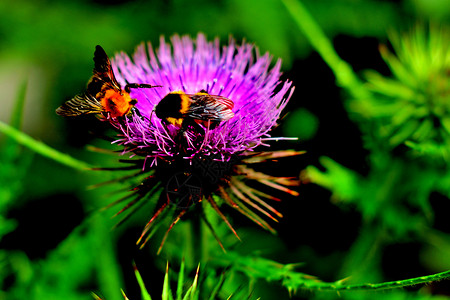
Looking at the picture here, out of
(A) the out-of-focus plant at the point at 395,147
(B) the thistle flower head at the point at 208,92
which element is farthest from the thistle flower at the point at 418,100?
(B) the thistle flower head at the point at 208,92

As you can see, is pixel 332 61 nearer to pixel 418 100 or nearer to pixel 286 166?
pixel 418 100

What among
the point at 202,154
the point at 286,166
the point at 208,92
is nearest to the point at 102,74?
the point at 208,92

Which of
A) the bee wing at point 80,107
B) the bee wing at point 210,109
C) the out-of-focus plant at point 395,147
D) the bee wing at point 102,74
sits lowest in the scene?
the bee wing at point 80,107

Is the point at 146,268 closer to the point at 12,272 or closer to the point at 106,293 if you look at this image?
the point at 106,293

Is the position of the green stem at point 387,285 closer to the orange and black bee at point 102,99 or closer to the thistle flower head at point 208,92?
the thistle flower head at point 208,92

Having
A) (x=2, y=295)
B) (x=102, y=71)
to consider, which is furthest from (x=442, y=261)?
(x=2, y=295)

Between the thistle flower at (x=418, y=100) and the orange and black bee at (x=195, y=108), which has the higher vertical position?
the thistle flower at (x=418, y=100)
